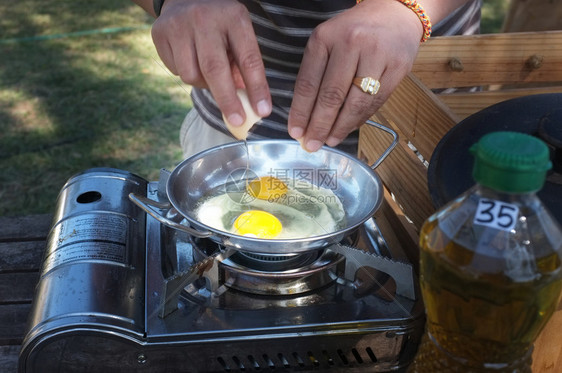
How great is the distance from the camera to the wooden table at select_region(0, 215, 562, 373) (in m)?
1.09

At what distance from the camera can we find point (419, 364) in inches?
38.9

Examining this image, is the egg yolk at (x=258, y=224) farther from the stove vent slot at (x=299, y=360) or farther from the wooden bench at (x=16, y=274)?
the wooden bench at (x=16, y=274)

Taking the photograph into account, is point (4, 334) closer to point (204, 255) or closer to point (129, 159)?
point (204, 255)

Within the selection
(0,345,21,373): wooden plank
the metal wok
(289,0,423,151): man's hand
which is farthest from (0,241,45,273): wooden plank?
(289,0,423,151): man's hand

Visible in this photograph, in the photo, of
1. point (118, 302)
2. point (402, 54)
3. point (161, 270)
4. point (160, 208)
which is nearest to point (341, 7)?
point (402, 54)

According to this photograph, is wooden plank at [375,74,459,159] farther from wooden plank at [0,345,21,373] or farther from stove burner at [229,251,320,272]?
wooden plank at [0,345,21,373]

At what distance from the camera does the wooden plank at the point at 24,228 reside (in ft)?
5.67

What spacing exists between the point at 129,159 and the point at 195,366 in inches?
108

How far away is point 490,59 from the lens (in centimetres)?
180

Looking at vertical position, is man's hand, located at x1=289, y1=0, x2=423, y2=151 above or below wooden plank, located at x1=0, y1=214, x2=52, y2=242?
above

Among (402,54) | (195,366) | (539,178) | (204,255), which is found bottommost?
(195,366)

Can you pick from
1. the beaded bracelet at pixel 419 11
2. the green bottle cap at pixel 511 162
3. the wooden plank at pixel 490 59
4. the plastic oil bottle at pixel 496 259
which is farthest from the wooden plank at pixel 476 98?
the green bottle cap at pixel 511 162

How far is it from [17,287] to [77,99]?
3034mm

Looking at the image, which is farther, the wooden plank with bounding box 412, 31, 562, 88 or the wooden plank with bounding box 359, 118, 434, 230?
the wooden plank with bounding box 412, 31, 562, 88
